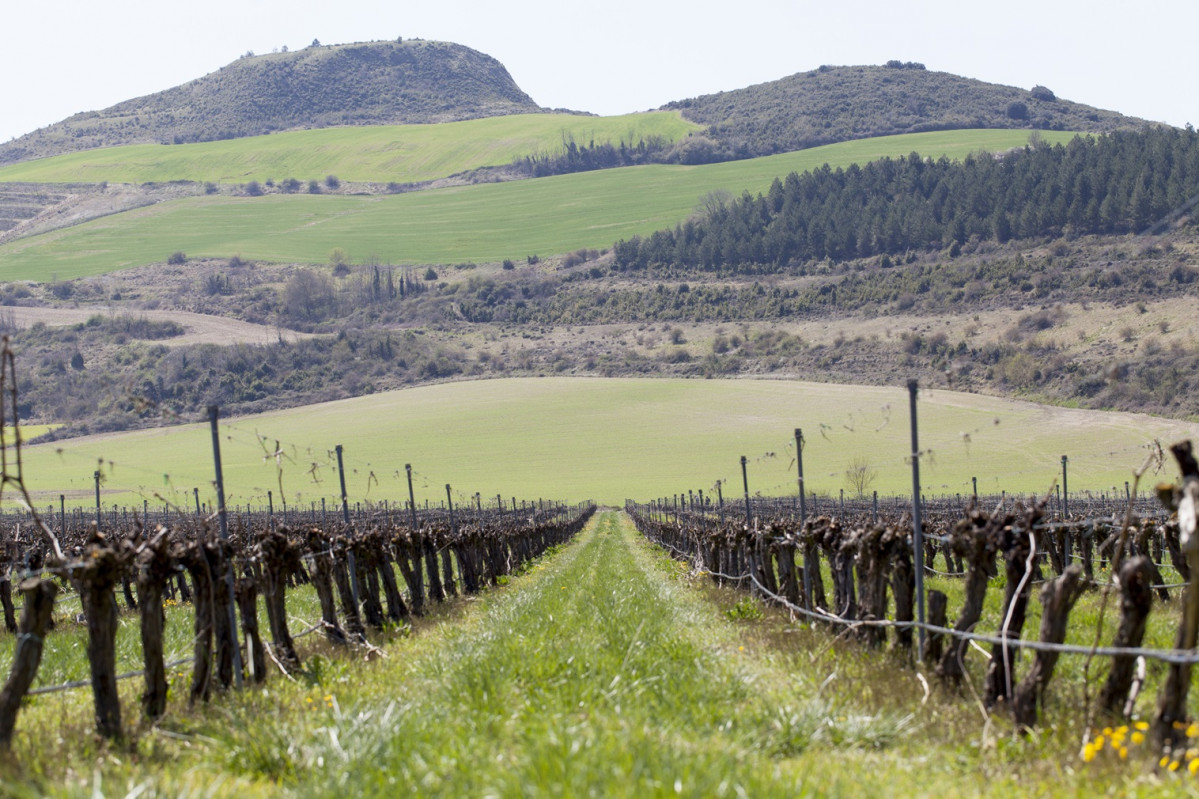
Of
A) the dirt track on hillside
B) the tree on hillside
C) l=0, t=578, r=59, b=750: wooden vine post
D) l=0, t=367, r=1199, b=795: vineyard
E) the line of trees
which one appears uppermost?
→ the line of trees

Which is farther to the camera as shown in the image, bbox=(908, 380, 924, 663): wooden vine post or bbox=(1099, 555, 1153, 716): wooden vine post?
bbox=(908, 380, 924, 663): wooden vine post

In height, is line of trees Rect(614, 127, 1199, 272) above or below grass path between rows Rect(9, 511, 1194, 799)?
above

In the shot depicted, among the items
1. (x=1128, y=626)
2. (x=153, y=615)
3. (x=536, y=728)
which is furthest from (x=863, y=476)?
(x=536, y=728)

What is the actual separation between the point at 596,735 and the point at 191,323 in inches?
5919

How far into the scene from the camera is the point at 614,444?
94.6 m

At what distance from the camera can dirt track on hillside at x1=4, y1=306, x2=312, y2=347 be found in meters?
139

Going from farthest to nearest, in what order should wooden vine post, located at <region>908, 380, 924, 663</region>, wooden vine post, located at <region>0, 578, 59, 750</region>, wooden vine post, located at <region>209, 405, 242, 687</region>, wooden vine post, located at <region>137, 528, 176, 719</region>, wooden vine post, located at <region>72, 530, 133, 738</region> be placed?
wooden vine post, located at <region>209, 405, 242, 687</region>, wooden vine post, located at <region>908, 380, 924, 663</region>, wooden vine post, located at <region>137, 528, 176, 719</region>, wooden vine post, located at <region>72, 530, 133, 738</region>, wooden vine post, located at <region>0, 578, 59, 750</region>

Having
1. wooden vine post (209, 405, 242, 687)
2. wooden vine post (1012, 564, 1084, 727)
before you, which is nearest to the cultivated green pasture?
wooden vine post (209, 405, 242, 687)

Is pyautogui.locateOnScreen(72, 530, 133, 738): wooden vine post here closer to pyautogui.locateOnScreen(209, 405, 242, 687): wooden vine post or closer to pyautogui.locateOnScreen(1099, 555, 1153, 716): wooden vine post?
pyautogui.locateOnScreen(209, 405, 242, 687): wooden vine post

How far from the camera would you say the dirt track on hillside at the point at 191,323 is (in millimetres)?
139250

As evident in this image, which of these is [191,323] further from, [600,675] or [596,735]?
[596,735]

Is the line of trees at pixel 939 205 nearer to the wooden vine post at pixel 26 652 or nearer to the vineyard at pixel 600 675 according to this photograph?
the vineyard at pixel 600 675

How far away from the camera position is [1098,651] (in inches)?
287

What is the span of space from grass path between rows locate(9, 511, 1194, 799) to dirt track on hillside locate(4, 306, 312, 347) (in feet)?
426
